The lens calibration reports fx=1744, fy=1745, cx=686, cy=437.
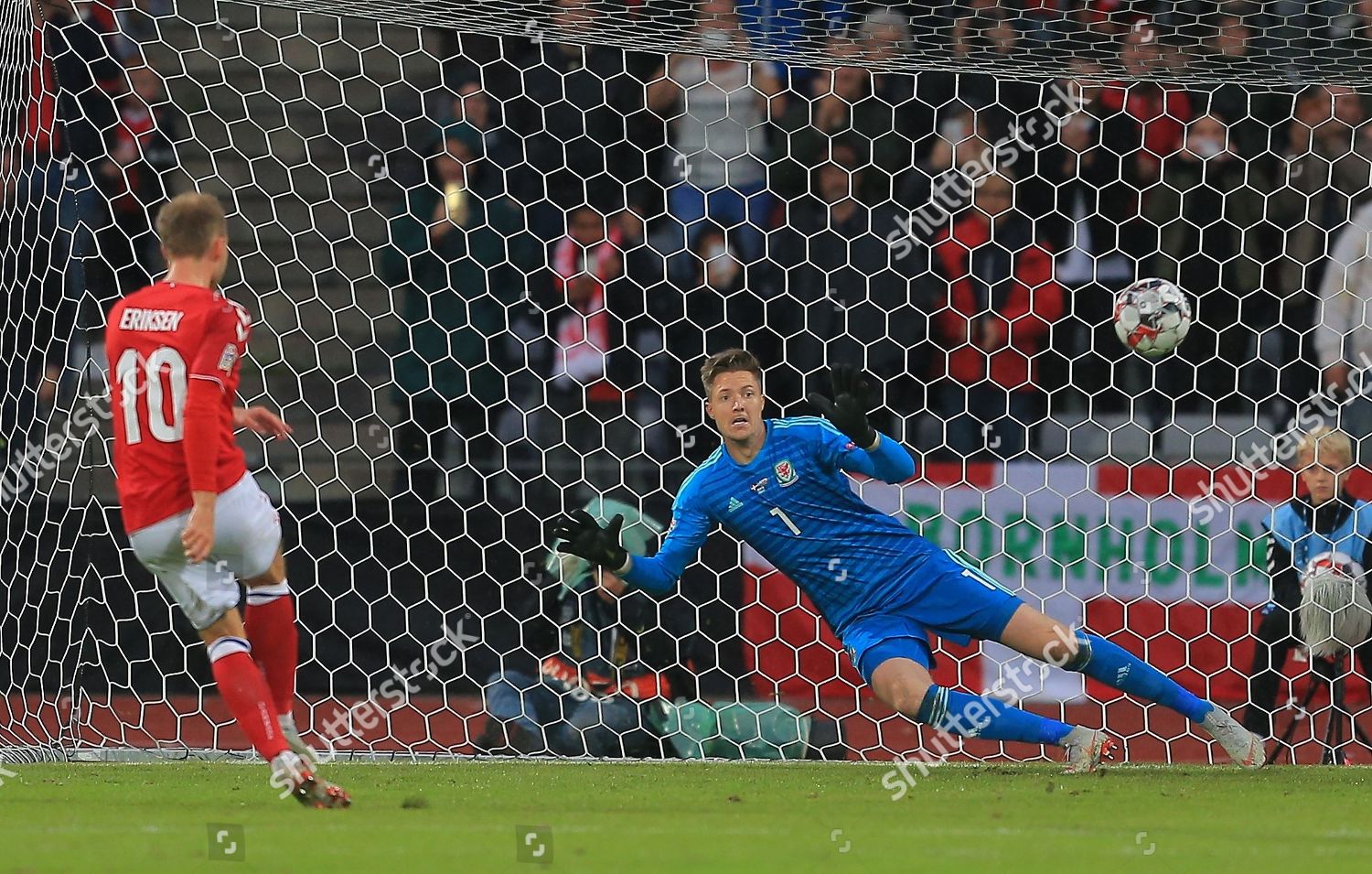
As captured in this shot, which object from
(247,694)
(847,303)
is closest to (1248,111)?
(847,303)

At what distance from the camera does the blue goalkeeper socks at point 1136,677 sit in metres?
4.98

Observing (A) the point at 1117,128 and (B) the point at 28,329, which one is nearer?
(B) the point at 28,329

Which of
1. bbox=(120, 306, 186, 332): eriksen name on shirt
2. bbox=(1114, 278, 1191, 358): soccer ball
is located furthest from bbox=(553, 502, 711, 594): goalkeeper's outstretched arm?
bbox=(1114, 278, 1191, 358): soccer ball

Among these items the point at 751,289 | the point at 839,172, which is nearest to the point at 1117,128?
the point at 839,172

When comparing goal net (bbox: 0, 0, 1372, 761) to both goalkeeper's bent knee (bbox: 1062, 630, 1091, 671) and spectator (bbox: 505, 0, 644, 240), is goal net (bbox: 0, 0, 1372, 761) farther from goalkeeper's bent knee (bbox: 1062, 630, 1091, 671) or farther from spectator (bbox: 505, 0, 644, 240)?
goalkeeper's bent knee (bbox: 1062, 630, 1091, 671)

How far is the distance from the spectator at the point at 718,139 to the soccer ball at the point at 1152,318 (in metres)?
1.41

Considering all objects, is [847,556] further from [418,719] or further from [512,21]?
[512,21]

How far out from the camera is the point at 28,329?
566 centimetres

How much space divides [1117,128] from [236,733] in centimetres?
395

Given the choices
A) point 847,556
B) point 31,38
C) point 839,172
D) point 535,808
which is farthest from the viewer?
point 839,172

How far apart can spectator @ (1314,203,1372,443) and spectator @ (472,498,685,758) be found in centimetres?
251

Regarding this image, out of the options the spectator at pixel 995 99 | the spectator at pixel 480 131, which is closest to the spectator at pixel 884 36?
the spectator at pixel 995 99

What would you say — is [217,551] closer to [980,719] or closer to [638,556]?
[638,556]

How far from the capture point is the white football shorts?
158 inches
